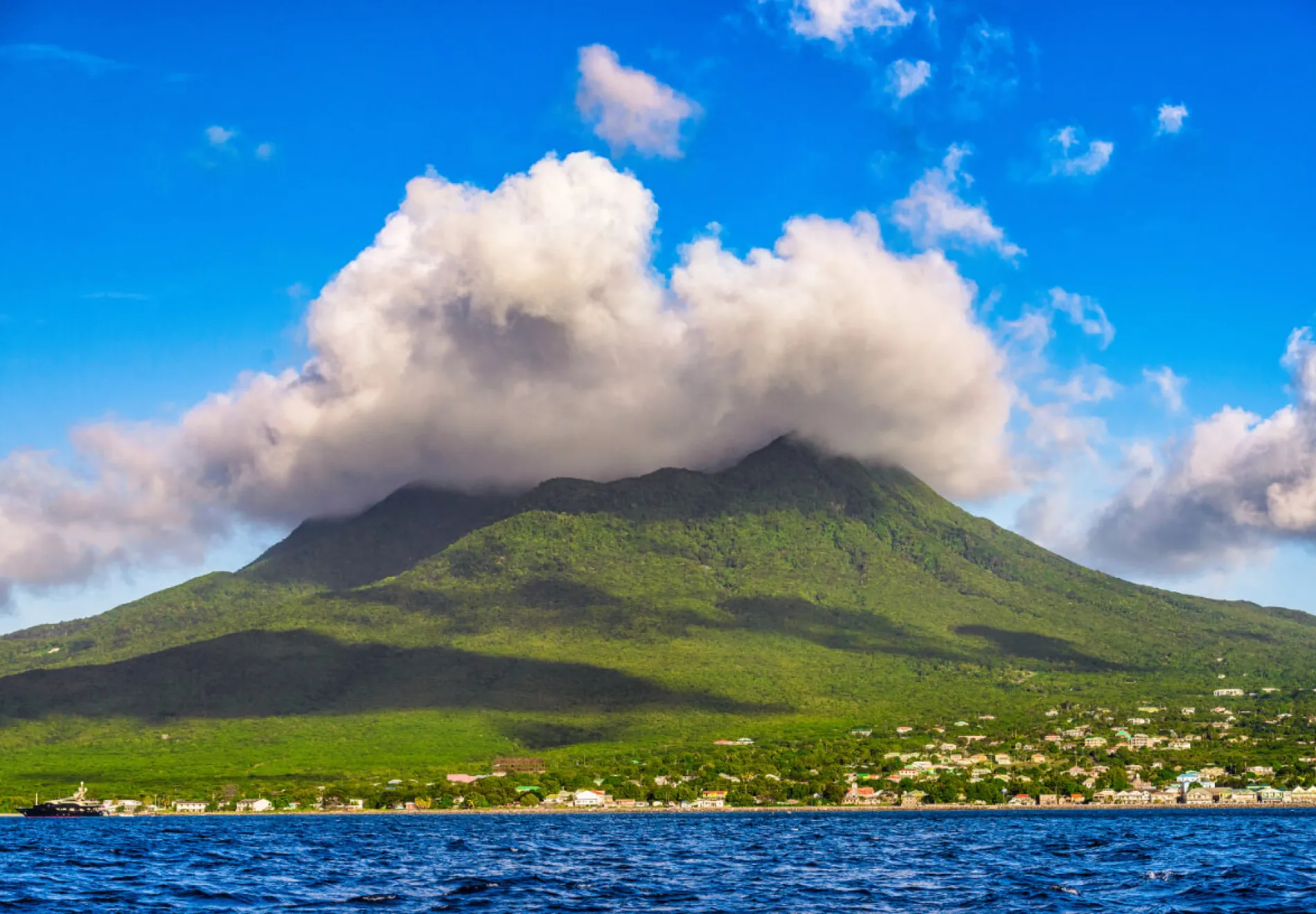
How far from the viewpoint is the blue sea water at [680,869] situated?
69625 mm

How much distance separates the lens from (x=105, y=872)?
3499 inches

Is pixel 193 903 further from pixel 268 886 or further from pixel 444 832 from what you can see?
pixel 444 832

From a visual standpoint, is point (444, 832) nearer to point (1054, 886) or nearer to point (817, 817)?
point (817, 817)

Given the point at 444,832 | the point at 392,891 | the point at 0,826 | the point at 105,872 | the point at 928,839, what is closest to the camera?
the point at 392,891

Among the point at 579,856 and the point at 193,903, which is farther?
the point at 579,856

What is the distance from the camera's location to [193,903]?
2712 inches

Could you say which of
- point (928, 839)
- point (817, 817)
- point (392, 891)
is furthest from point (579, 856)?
point (817, 817)

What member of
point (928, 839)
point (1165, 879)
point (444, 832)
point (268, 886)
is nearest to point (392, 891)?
point (268, 886)

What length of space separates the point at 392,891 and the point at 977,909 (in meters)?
30.2

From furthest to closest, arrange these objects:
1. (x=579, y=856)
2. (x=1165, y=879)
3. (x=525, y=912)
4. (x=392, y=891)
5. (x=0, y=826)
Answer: (x=0, y=826) → (x=579, y=856) → (x=1165, y=879) → (x=392, y=891) → (x=525, y=912)

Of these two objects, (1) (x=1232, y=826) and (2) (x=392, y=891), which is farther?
(1) (x=1232, y=826)

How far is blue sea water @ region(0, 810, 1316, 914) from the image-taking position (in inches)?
2741

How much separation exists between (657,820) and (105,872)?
103m

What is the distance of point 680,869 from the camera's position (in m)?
90.8
